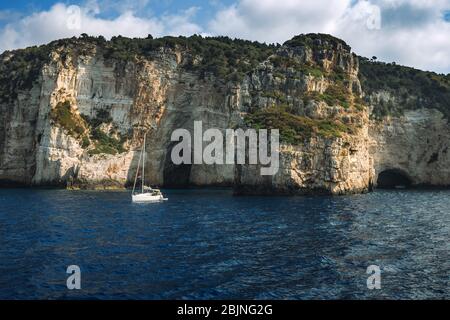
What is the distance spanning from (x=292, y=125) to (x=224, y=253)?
52862mm

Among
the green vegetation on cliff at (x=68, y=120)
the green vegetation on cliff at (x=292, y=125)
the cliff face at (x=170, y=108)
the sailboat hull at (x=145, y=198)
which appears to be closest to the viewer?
the sailboat hull at (x=145, y=198)

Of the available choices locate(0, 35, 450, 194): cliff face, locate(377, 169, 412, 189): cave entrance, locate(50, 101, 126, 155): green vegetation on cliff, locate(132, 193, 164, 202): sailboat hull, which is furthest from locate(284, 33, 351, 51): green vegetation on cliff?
locate(132, 193, 164, 202): sailboat hull

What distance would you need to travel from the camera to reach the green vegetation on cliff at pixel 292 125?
254 feet

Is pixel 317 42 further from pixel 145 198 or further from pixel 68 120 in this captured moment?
pixel 68 120

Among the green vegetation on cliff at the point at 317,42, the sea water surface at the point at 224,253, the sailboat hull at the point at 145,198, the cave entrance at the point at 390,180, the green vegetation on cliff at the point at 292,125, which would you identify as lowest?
the sea water surface at the point at 224,253

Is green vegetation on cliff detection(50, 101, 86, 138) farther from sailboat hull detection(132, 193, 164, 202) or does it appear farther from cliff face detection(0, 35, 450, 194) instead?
sailboat hull detection(132, 193, 164, 202)

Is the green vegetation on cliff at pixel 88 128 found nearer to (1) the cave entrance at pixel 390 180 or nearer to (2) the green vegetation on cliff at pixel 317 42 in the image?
(2) the green vegetation on cliff at pixel 317 42

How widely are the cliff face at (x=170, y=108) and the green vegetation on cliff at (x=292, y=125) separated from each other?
42 cm

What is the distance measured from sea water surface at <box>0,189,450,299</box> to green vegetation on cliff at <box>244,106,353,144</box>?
26.3 metres

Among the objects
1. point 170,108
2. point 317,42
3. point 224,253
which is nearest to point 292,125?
point 317,42

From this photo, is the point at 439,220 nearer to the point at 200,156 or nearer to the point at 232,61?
the point at 200,156

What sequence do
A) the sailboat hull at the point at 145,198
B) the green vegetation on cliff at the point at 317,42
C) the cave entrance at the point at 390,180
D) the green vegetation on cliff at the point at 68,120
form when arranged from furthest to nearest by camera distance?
the cave entrance at the point at 390,180 < the green vegetation on cliff at the point at 317,42 < the green vegetation on cliff at the point at 68,120 < the sailboat hull at the point at 145,198

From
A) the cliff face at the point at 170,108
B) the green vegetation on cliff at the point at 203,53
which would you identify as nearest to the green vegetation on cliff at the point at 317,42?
the cliff face at the point at 170,108

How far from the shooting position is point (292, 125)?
80000 millimetres
